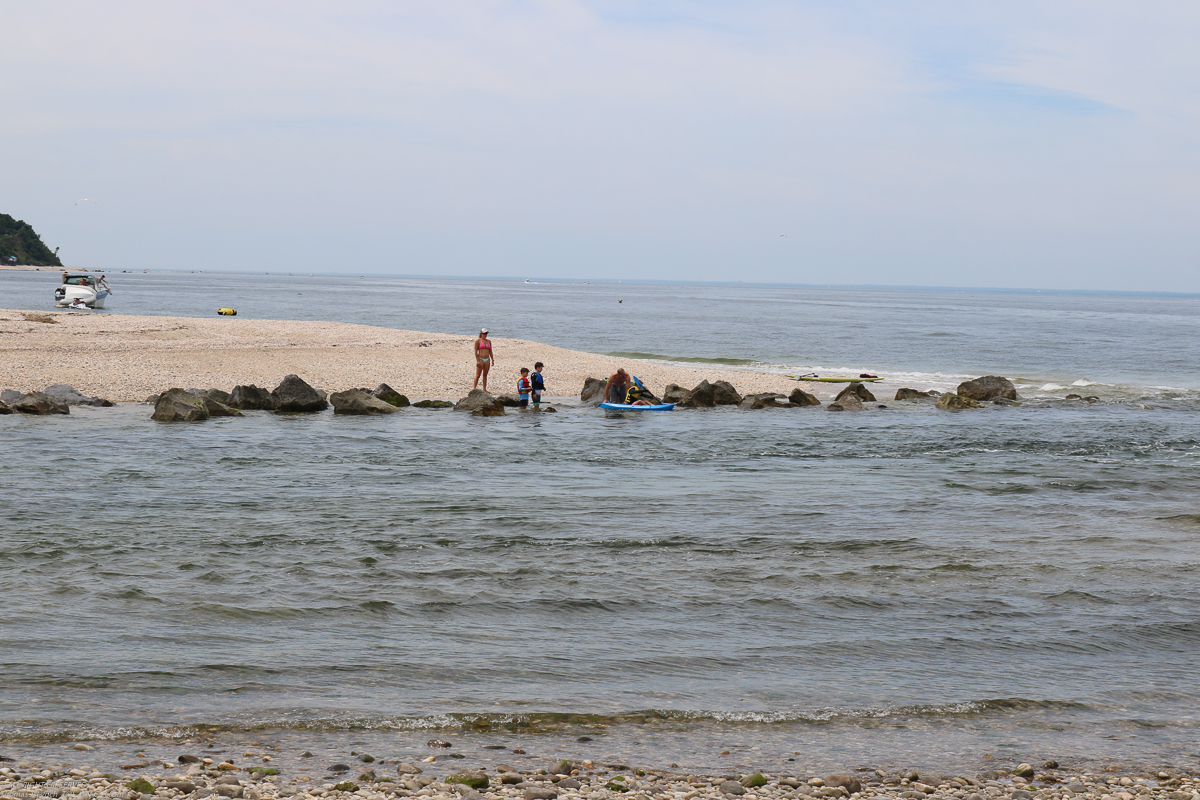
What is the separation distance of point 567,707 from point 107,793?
11.3 feet

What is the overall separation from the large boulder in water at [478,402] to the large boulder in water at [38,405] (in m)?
10.2

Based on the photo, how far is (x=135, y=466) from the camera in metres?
18.8

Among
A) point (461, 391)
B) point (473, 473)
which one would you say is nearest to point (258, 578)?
point (473, 473)

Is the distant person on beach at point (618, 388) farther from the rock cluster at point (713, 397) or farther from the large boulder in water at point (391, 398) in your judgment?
the large boulder in water at point (391, 398)

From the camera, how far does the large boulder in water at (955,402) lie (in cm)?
3200

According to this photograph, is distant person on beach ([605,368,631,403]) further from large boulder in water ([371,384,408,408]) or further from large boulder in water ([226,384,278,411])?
large boulder in water ([226,384,278,411])

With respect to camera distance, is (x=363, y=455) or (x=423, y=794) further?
(x=363, y=455)

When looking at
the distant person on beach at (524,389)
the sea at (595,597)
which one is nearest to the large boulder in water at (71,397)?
the sea at (595,597)

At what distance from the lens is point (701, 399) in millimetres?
31125

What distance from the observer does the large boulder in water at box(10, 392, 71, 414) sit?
81.1ft

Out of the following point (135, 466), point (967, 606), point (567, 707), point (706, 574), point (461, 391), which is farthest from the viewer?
point (461, 391)

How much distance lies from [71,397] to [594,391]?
49.3 feet

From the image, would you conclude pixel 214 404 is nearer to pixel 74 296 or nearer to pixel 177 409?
pixel 177 409

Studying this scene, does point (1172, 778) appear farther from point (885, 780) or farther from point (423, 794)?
point (423, 794)
